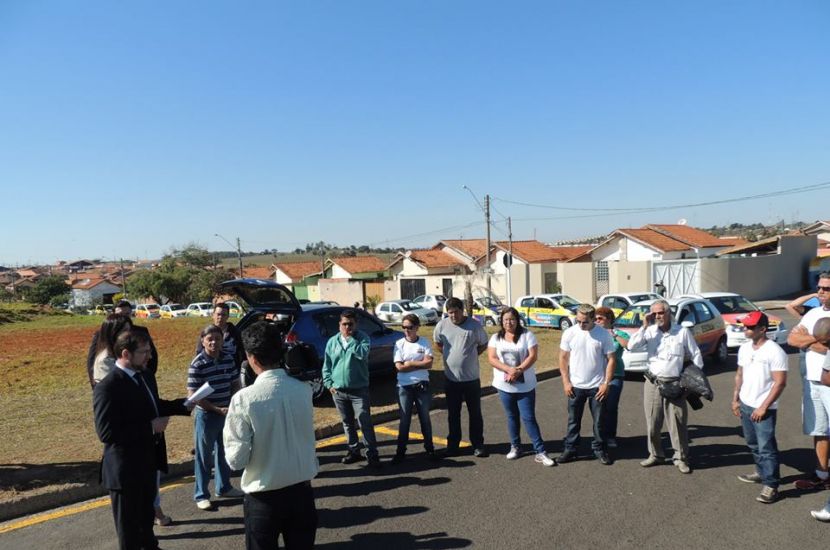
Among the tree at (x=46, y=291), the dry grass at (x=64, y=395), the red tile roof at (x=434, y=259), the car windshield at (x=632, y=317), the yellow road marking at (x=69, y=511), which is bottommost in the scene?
the yellow road marking at (x=69, y=511)

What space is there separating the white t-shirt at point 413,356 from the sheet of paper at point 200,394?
2.57 metres

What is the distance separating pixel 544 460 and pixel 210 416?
3.42 m

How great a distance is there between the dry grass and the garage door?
20368 mm

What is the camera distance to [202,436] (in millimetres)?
5406

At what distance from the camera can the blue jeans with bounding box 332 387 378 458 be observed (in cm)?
636

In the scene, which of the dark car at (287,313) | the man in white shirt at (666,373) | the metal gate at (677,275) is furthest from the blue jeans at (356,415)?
the metal gate at (677,275)

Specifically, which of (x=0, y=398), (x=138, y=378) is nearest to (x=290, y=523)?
(x=138, y=378)

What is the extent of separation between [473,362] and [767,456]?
2.89 m

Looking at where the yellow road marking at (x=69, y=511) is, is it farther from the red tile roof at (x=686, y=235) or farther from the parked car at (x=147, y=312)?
the parked car at (x=147, y=312)

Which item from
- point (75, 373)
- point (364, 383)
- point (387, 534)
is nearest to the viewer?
point (387, 534)

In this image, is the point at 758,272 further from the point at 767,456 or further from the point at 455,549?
the point at 455,549

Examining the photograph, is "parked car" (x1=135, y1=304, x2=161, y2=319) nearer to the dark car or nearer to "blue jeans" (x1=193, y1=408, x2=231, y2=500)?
the dark car

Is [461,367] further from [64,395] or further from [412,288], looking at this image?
[412,288]

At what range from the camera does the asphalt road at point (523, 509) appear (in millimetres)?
4598
